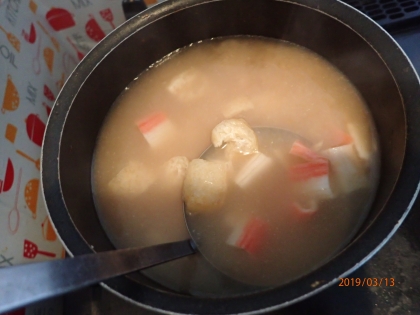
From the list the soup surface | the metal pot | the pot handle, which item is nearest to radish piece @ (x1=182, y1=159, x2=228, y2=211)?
the soup surface

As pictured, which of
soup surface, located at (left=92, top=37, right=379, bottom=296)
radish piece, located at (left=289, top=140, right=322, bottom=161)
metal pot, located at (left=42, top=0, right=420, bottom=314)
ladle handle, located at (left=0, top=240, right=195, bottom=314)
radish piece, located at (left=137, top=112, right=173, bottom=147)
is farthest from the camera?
radish piece, located at (left=137, top=112, right=173, bottom=147)

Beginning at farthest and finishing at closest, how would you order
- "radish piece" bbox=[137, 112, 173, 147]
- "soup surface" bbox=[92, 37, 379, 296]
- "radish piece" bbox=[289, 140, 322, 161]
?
"radish piece" bbox=[137, 112, 173, 147] < "radish piece" bbox=[289, 140, 322, 161] < "soup surface" bbox=[92, 37, 379, 296]

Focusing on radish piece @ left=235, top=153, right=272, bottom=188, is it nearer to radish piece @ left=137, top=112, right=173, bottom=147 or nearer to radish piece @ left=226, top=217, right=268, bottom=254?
radish piece @ left=226, top=217, right=268, bottom=254

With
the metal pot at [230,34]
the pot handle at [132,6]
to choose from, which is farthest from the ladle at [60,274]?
the pot handle at [132,6]

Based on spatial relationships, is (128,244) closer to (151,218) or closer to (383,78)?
(151,218)

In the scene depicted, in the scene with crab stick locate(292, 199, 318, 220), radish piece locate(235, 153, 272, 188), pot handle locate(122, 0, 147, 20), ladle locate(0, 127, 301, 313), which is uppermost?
pot handle locate(122, 0, 147, 20)
